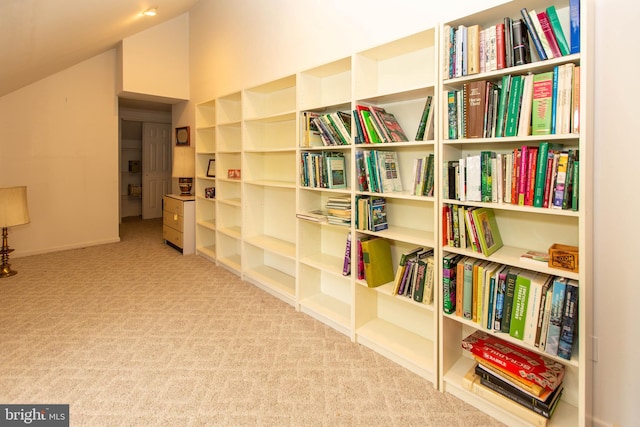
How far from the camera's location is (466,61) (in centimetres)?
163

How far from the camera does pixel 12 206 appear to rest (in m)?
3.52

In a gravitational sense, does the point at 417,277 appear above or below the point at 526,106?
below

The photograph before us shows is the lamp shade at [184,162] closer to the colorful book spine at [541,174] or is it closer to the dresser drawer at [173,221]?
the dresser drawer at [173,221]

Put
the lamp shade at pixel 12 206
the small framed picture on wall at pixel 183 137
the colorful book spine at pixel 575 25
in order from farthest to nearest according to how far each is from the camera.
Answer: the small framed picture on wall at pixel 183 137 → the lamp shade at pixel 12 206 → the colorful book spine at pixel 575 25

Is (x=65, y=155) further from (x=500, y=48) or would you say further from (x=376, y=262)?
(x=500, y=48)

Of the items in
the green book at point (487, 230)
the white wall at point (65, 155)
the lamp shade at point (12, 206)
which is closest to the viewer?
the green book at point (487, 230)

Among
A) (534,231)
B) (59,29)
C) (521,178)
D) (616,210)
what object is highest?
(59,29)

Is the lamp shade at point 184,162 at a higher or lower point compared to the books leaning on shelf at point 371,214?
higher

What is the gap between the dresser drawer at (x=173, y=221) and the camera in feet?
14.7

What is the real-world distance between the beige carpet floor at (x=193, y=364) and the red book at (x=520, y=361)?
0.89ft

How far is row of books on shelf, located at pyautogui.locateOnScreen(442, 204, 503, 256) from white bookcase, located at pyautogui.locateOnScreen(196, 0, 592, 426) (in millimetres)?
48

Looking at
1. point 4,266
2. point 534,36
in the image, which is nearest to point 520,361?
point 534,36

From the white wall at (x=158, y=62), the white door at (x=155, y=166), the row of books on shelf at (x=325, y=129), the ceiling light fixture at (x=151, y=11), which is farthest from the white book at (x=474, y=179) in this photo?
the white door at (x=155, y=166)

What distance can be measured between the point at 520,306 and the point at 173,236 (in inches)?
170
